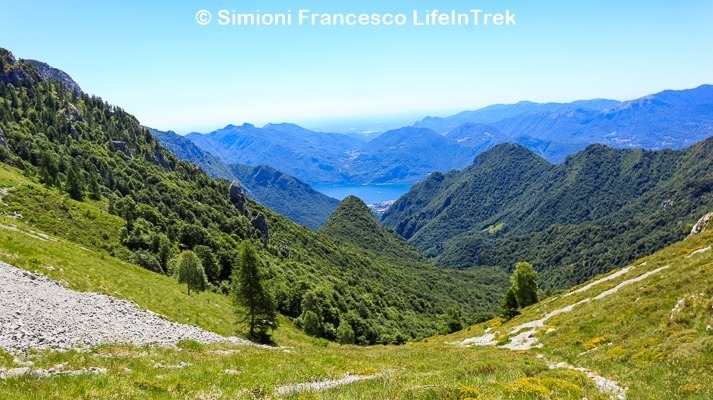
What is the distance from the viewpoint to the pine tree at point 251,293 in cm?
3650

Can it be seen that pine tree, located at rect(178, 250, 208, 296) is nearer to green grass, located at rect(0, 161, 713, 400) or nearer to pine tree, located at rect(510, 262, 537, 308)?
green grass, located at rect(0, 161, 713, 400)

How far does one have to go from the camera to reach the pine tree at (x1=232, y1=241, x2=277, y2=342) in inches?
1437

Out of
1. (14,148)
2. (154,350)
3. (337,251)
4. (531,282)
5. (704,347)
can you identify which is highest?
(14,148)

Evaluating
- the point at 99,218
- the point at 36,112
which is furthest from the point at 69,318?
the point at 36,112

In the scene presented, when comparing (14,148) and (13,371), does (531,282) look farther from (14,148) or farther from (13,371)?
(14,148)

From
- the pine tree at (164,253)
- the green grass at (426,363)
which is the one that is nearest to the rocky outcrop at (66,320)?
the green grass at (426,363)

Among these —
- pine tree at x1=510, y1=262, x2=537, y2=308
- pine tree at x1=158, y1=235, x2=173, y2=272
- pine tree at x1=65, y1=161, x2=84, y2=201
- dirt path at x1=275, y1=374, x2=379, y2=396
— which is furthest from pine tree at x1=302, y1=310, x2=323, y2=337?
pine tree at x1=65, y1=161, x2=84, y2=201

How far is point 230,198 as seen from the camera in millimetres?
164000

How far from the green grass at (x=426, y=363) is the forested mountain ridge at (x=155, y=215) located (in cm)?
3074

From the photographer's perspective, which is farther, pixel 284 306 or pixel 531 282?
pixel 284 306

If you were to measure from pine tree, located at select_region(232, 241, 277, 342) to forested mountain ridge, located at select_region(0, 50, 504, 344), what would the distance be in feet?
86.1

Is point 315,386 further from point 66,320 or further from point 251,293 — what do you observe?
point 251,293

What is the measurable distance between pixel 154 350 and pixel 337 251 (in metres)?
166

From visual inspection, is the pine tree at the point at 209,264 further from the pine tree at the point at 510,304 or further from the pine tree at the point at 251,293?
the pine tree at the point at 510,304
